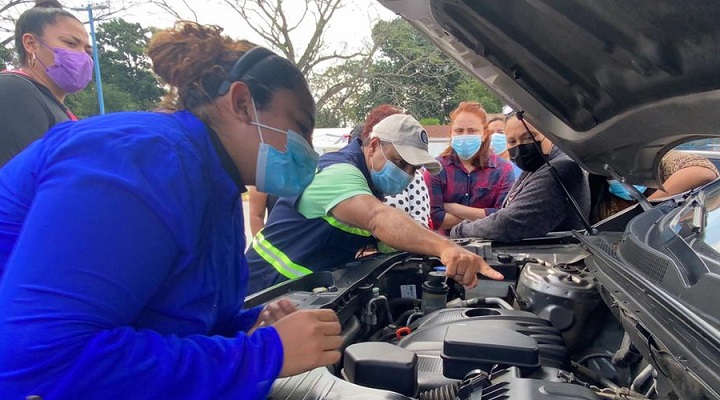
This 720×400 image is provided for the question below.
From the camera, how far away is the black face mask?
3.04 m

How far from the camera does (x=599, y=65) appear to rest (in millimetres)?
1648

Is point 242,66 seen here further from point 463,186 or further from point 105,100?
point 105,100

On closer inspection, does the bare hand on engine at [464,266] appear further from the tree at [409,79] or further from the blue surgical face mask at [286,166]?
the tree at [409,79]

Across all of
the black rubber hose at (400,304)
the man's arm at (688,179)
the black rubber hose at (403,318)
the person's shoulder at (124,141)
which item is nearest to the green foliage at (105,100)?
the black rubber hose at (400,304)

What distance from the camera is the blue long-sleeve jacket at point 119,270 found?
783mm

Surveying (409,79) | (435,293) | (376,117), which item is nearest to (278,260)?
(435,293)

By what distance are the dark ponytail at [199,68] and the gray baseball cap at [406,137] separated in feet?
4.55

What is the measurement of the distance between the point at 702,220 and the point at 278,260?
1.70 metres

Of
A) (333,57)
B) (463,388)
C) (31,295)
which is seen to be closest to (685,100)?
(463,388)

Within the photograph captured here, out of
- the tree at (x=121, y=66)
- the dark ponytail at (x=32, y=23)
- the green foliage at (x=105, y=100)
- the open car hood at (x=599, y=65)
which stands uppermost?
the open car hood at (x=599, y=65)

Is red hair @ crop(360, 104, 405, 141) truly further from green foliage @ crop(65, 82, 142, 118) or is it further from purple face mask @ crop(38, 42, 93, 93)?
green foliage @ crop(65, 82, 142, 118)

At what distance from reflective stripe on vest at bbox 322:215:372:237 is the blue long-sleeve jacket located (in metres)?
1.30

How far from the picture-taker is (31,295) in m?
0.77

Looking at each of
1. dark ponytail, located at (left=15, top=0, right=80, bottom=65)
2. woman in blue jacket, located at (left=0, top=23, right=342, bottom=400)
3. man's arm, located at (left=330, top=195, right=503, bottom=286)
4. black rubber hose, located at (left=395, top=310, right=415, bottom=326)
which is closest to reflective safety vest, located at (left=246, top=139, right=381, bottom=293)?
man's arm, located at (left=330, top=195, right=503, bottom=286)
